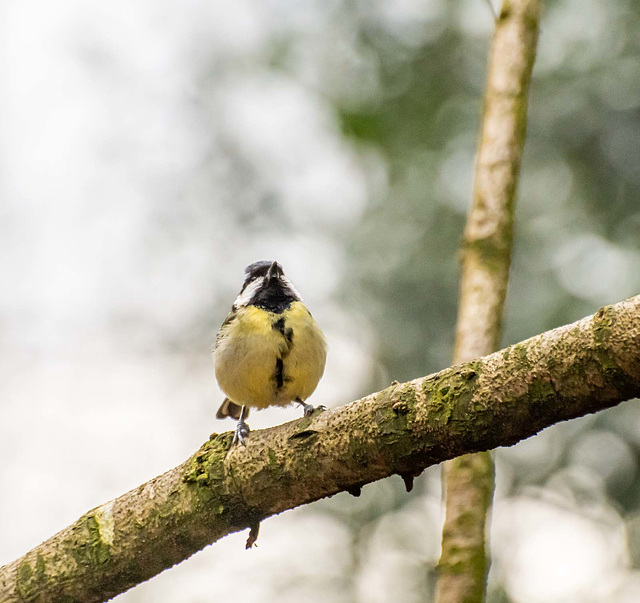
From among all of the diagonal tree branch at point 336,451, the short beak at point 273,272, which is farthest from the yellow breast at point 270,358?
the diagonal tree branch at point 336,451

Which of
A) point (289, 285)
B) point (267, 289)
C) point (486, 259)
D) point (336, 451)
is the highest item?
point (289, 285)

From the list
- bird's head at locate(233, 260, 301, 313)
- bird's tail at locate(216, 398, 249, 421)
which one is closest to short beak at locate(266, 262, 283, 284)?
bird's head at locate(233, 260, 301, 313)

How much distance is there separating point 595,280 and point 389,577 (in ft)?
9.44

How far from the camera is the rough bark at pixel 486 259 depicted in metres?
2.88

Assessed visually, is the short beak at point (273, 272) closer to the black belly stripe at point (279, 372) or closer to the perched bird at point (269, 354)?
the perched bird at point (269, 354)

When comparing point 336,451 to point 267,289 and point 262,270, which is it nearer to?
point 267,289

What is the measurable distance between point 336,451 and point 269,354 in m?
1.45

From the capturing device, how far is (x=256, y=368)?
137 inches

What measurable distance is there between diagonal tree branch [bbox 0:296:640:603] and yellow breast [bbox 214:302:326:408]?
104cm

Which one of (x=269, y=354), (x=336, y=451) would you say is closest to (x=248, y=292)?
(x=269, y=354)

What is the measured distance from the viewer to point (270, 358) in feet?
11.4

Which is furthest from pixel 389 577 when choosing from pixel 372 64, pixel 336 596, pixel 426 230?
pixel 372 64

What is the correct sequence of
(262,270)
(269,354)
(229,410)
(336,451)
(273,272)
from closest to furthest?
1. (336,451)
2. (269,354)
3. (273,272)
4. (262,270)
5. (229,410)

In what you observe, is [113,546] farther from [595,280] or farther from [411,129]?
[411,129]
